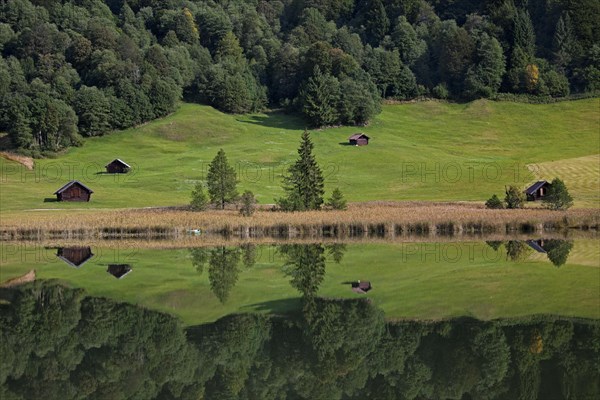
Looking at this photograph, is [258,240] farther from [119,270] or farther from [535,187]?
[535,187]

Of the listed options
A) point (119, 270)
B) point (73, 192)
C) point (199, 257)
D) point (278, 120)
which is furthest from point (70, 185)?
point (278, 120)

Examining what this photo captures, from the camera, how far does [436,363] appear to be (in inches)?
1045

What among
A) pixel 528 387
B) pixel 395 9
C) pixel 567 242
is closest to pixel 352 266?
pixel 567 242

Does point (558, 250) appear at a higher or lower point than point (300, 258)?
higher

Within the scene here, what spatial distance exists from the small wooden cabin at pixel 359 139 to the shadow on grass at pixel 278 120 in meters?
12.5

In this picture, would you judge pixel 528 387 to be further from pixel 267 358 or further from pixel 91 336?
pixel 91 336

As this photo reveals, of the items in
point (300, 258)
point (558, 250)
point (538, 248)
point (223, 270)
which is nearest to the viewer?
point (223, 270)

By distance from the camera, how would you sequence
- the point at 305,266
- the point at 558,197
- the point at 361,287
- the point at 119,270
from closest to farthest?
the point at 361,287 → the point at 305,266 → the point at 119,270 → the point at 558,197

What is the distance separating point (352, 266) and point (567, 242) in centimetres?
1877

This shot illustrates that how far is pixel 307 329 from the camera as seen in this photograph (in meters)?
31.8

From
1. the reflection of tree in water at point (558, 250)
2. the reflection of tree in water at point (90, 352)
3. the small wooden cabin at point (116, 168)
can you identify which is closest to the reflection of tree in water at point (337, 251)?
the reflection of tree in water at point (558, 250)

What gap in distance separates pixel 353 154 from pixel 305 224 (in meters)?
53.3

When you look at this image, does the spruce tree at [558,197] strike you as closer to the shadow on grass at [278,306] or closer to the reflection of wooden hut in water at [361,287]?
the reflection of wooden hut in water at [361,287]

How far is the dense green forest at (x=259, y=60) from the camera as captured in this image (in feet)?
444
